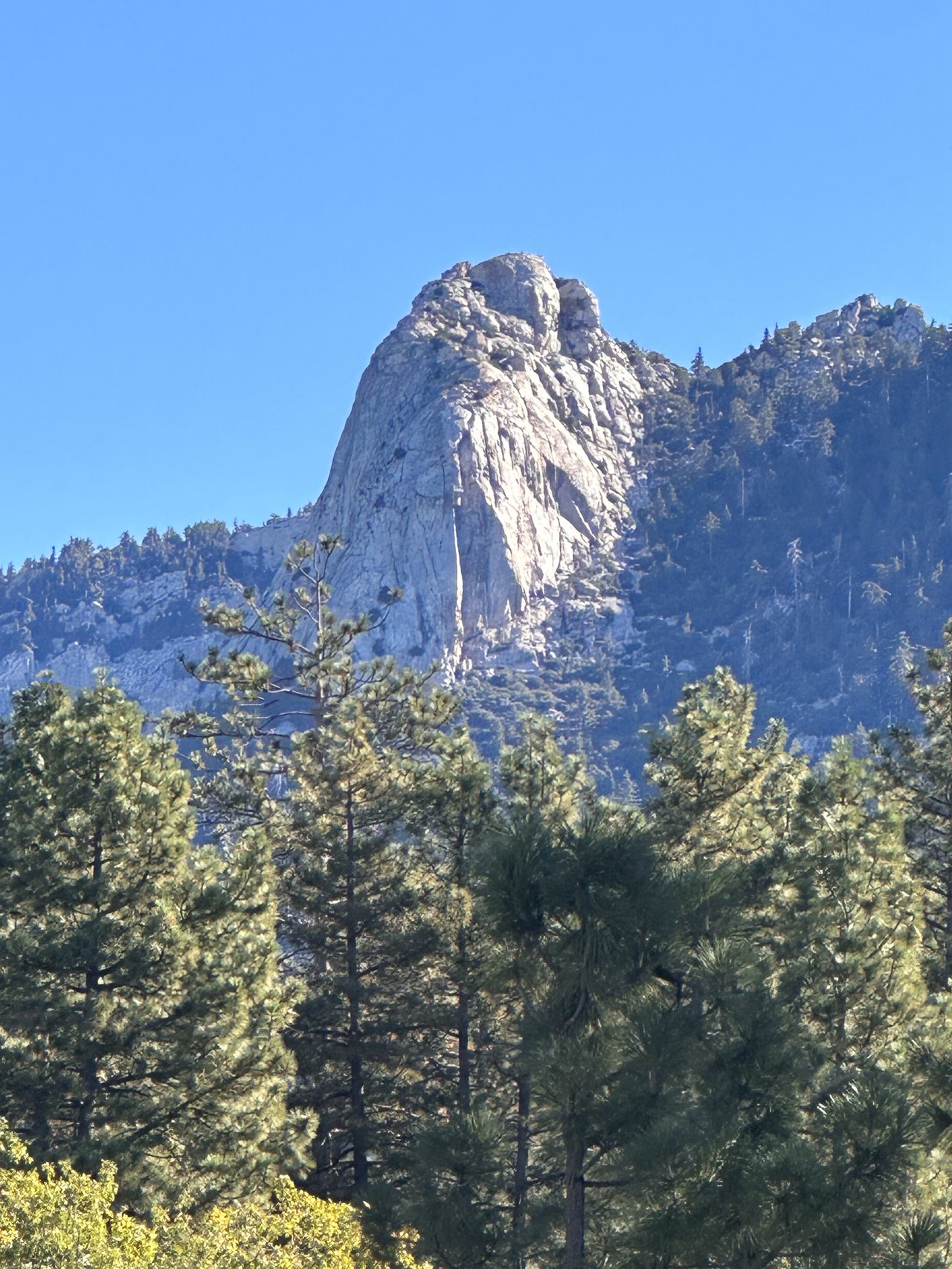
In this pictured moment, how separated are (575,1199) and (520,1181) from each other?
1.82m

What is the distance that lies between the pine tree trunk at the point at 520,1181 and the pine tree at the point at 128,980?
4.68 metres

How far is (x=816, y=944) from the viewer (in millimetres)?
20312

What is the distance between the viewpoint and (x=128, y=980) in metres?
23.2

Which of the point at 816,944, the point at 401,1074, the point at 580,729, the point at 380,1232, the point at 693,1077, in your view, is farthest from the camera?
the point at 580,729

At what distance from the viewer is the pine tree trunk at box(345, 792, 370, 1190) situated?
26.1 meters

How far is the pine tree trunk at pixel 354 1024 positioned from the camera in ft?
85.8

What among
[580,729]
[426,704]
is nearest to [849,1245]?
[426,704]

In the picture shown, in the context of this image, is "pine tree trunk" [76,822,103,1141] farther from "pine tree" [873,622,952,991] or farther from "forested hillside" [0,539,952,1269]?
"pine tree" [873,622,952,991]

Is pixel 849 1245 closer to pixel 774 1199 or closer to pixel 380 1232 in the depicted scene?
pixel 774 1199

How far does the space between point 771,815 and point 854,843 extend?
7.31 meters

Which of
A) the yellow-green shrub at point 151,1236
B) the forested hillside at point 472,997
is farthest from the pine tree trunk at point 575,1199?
the yellow-green shrub at point 151,1236

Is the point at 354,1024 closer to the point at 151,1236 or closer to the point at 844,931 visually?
the point at 844,931

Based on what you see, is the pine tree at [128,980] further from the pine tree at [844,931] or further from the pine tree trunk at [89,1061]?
the pine tree at [844,931]

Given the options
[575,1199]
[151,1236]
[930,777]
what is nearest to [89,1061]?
[151,1236]
